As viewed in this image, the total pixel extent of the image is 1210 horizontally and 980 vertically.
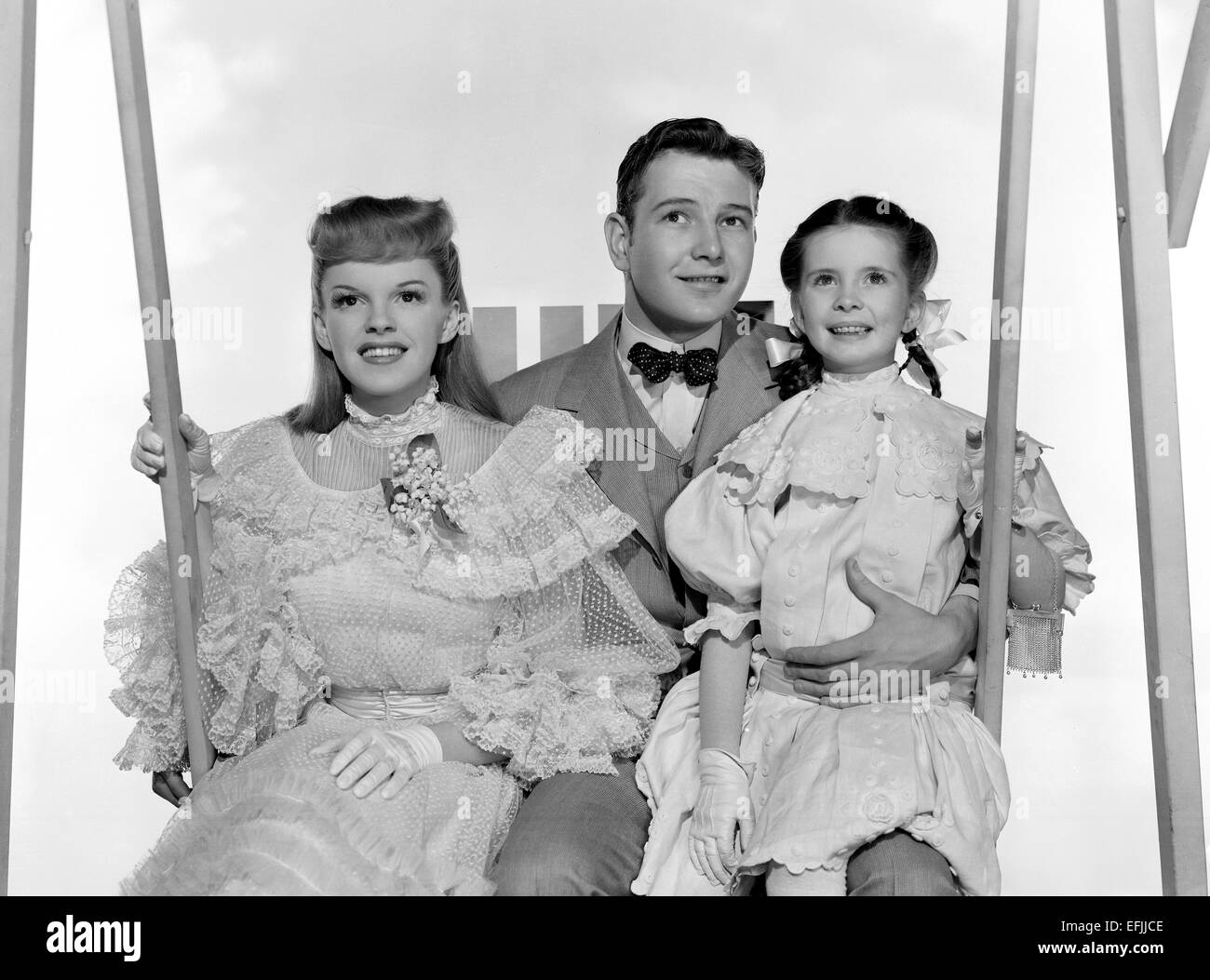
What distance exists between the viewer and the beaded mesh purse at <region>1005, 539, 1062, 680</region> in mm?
2156

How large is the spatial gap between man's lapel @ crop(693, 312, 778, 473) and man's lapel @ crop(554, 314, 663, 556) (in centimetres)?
12

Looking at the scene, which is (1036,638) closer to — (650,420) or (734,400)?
(734,400)

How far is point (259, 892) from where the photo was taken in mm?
1888

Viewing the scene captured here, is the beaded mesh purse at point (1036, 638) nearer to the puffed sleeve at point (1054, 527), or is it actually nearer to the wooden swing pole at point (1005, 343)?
the puffed sleeve at point (1054, 527)

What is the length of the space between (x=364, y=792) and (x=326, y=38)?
1.50m

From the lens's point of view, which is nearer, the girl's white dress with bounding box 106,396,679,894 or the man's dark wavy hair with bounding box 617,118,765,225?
the girl's white dress with bounding box 106,396,679,894

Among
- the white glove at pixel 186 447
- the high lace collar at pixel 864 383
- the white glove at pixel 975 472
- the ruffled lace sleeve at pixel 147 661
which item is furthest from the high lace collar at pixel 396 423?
the white glove at pixel 975 472

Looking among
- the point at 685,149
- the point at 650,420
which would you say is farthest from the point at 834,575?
the point at 685,149

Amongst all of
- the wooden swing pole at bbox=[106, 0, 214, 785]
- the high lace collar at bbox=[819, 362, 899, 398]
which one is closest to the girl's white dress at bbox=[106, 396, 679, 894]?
the wooden swing pole at bbox=[106, 0, 214, 785]

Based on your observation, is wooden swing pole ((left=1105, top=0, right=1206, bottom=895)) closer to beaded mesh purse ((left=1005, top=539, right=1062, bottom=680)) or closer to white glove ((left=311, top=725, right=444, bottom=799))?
beaded mesh purse ((left=1005, top=539, right=1062, bottom=680))

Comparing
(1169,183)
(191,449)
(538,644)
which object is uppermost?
(1169,183)

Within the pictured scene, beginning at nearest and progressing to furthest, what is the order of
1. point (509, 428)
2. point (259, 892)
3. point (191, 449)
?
point (259, 892) < point (191, 449) < point (509, 428)
